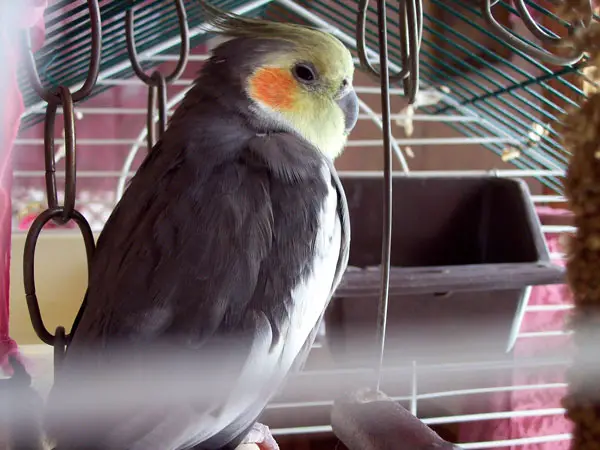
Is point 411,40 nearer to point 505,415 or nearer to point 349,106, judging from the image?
point 349,106

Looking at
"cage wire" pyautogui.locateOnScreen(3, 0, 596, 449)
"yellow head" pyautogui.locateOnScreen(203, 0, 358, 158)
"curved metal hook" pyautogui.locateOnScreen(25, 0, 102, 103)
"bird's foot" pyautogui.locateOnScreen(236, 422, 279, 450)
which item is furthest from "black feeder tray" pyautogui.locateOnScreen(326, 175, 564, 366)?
"curved metal hook" pyautogui.locateOnScreen(25, 0, 102, 103)

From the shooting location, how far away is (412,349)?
0.66m

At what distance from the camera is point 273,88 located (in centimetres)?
49

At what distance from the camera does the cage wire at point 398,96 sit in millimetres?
371

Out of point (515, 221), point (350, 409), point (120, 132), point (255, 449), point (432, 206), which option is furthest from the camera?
point (120, 132)

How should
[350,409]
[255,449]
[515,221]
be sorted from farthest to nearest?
[515,221] < [255,449] < [350,409]

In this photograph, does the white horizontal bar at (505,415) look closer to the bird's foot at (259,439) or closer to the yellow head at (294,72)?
the bird's foot at (259,439)

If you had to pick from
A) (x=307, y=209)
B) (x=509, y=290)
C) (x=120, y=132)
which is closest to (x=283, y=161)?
(x=307, y=209)

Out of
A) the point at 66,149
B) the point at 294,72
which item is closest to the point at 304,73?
the point at 294,72

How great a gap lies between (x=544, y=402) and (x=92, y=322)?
0.86m

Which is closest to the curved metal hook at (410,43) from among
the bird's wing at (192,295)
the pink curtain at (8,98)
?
the bird's wing at (192,295)

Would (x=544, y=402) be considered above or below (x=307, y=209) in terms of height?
below

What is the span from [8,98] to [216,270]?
0.19 m

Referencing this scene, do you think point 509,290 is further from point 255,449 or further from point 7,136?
point 7,136
